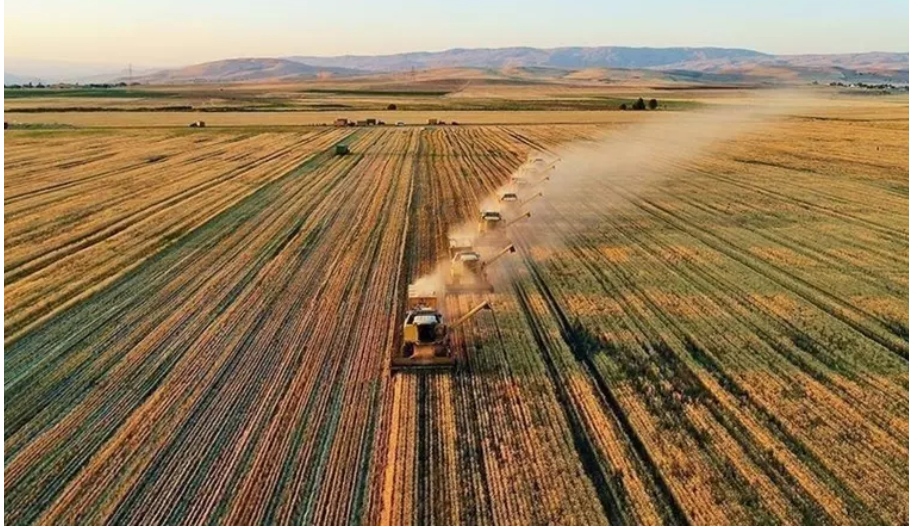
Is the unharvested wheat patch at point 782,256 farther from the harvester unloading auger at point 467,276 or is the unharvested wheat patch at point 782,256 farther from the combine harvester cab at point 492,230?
the harvester unloading auger at point 467,276

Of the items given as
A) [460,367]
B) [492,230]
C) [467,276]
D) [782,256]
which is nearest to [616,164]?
[782,256]

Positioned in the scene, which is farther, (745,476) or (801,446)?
(801,446)

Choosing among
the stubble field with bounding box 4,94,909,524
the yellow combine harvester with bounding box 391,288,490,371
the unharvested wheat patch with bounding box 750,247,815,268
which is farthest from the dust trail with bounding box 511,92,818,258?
the yellow combine harvester with bounding box 391,288,490,371

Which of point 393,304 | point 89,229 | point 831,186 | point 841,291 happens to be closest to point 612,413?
point 393,304

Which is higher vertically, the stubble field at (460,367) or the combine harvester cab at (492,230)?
the combine harvester cab at (492,230)

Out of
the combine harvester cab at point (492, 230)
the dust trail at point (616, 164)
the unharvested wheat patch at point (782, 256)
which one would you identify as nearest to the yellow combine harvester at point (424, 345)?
the combine harvester cab at point (492, 230)

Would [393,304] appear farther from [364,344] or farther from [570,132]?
[570,132]
